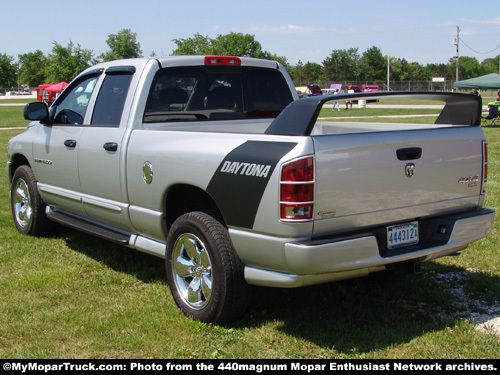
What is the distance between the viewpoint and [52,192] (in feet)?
19.8

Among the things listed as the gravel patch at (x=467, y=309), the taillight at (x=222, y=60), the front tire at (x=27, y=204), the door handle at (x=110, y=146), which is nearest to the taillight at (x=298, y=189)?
the gravel patch at (x=467, y=309)

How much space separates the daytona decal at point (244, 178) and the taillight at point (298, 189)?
11cm

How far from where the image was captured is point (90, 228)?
17.8ft

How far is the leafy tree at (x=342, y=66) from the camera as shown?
115 metres

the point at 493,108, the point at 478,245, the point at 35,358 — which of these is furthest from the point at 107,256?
the point at 493,108

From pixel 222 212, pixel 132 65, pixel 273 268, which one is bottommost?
pixel 273 268

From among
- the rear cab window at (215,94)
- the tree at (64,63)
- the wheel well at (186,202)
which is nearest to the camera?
the wheel well at (186,202)

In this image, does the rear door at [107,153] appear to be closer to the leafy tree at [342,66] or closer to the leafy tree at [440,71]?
the leafy tree at [342,66]

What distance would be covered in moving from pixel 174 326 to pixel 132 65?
234cm

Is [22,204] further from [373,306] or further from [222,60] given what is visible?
[373,306]

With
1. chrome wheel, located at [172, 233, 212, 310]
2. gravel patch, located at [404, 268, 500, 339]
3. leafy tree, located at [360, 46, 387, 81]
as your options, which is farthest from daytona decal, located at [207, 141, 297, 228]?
leafy tree, located at [360, 46, 387, 81]

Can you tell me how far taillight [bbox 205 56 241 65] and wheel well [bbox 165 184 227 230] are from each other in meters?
1.47
